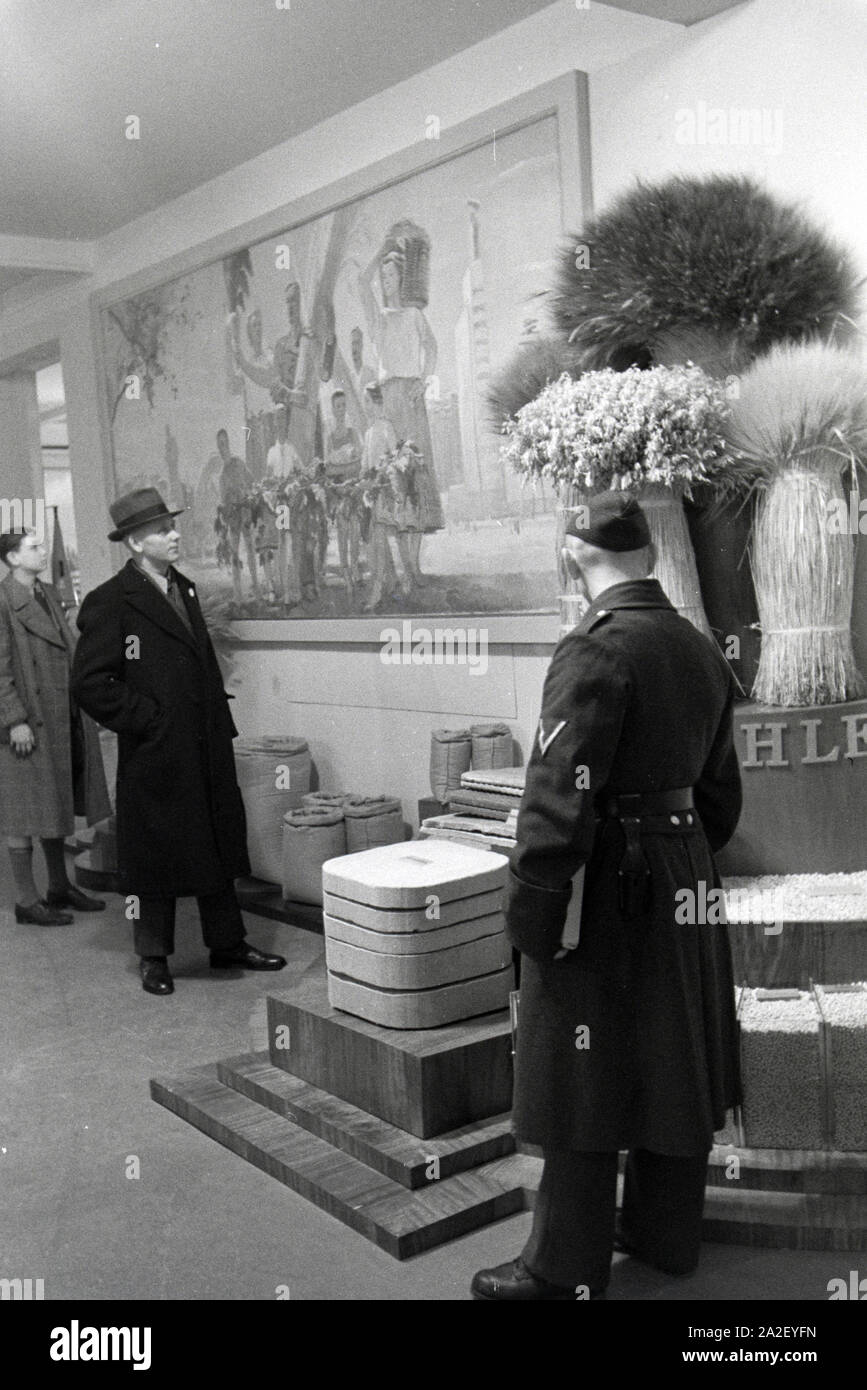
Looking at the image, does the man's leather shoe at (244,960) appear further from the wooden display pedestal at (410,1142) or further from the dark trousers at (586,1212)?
the dark trousers at (586,1212)

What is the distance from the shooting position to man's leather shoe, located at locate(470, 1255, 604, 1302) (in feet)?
9.17

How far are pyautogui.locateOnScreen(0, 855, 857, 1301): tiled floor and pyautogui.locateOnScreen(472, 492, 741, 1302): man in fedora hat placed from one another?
288mm

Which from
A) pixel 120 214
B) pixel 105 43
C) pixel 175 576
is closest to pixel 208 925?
pixel 175 576

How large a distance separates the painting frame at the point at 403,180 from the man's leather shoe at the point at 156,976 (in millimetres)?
1835

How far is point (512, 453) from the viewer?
12.8ft

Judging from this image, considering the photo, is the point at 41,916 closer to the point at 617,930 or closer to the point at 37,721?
the point at 37,721

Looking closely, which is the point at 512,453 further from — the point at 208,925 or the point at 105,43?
the point at 105,43

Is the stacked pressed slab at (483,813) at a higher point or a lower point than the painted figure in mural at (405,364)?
lower

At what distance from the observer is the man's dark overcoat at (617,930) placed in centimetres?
268

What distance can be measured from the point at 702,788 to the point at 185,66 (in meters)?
4.12

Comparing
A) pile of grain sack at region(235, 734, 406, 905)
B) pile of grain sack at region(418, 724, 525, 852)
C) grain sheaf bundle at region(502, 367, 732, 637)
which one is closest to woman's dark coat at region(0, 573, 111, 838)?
pile of grain sack at region(235, 734, 406, 905)

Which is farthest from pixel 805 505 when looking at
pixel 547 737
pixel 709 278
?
→ pixel 547 737

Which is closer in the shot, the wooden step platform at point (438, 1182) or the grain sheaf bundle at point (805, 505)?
the wooden step platform at point (438, 1182)

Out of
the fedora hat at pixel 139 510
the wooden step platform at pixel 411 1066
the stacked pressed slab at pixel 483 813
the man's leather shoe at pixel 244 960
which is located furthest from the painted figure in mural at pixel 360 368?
the wooden step platform at pixel 411 1066
